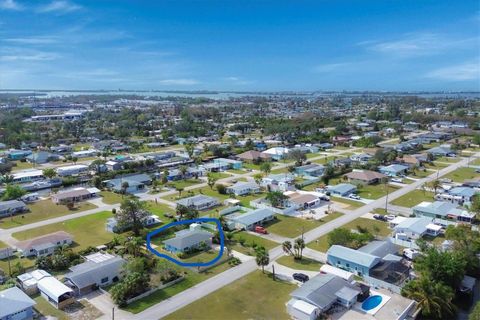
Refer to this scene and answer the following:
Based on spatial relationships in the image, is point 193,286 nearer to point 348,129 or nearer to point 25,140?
point 25,140

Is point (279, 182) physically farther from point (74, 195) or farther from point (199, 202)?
point (74, 195)

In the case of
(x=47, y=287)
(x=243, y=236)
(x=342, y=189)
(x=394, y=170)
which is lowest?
(x=243, y=236)

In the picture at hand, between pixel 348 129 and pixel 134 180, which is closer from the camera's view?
pixel 134 180

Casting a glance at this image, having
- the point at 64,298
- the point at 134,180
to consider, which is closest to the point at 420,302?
the point at 64,298

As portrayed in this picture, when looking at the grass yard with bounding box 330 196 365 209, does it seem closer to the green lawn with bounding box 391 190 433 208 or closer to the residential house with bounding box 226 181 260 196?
the green lawn with bounding box 391 190 433 208

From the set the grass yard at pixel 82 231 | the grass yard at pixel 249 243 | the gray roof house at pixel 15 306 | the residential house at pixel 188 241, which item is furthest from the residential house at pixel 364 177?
the gray roof house at pixel 15 306

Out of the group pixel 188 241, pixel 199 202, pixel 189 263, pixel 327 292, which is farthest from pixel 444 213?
pixel 189 263
